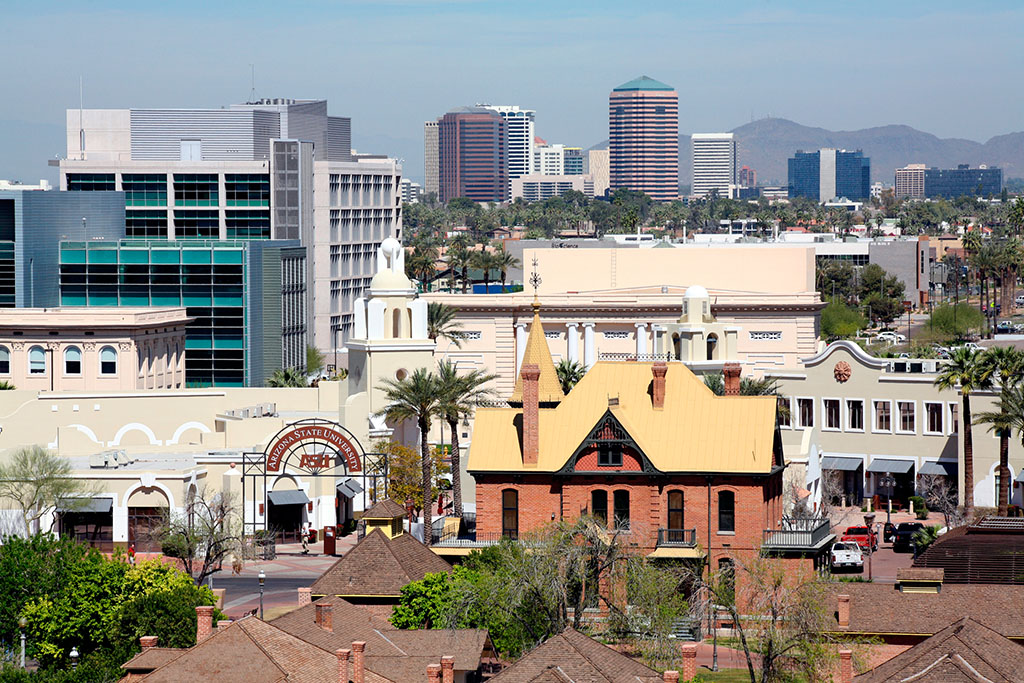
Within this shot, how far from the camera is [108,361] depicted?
14138 centimetres

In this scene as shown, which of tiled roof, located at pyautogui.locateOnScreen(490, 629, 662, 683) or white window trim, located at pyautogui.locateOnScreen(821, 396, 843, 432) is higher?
white window trim, located at pyautogui.locateOnScreen(821, 396, 843, 432)

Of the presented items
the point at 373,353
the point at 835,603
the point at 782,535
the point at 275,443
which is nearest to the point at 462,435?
the point at 373,353

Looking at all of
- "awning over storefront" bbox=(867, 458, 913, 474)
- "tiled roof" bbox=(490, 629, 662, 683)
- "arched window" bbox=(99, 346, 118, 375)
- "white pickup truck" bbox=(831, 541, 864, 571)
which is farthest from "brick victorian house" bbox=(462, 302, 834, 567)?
"arched window" bbox=(99, 346, 118, 375)

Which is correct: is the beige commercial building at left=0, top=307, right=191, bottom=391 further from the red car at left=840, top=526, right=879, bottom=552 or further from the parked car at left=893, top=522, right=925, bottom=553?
the parked car at left=893, top=522, right=925, bottom=553

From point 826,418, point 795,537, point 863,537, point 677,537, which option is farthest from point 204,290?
point 795,537

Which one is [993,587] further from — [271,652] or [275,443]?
[275,443]

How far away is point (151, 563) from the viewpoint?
74.6 m

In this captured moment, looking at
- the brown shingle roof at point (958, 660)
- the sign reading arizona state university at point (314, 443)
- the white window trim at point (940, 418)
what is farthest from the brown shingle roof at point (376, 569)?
the white window trim at point (940, 418)

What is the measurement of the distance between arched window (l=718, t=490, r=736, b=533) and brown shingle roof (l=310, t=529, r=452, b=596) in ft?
38.5

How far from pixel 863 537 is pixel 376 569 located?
1296 inches

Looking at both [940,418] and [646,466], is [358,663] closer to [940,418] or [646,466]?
[646,466]

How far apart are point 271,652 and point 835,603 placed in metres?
20.8

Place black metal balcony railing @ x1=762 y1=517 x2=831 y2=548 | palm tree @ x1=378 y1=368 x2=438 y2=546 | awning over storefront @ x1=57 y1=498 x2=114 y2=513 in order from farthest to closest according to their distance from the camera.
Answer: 1. awning over storefront @ x1=57 y1=498 x2=114 y2=513
2. palm tree @ x1=378 y1=368 x2=438 y2=546
3. black metal balcony railing @ x1=762 y1=517 x2=831 y2=548

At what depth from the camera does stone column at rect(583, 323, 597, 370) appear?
471ft
